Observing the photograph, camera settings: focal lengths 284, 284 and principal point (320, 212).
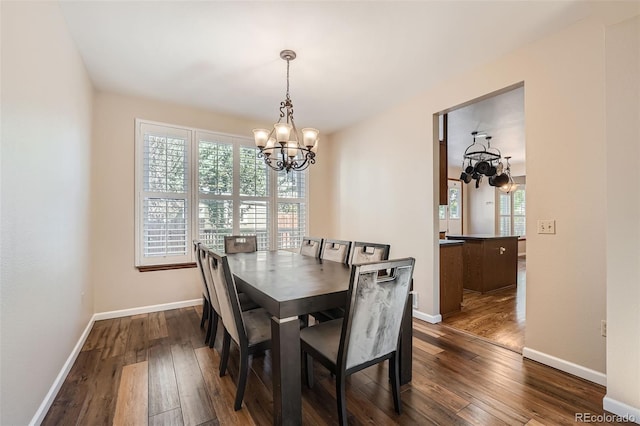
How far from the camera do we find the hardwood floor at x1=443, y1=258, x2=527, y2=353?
2779 millimetres

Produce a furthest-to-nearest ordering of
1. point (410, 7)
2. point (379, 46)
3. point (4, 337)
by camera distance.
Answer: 1. point (379, 46)
2. point (410, 7)
3. point (4, 337)

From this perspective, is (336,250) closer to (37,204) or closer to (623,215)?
(623,215)

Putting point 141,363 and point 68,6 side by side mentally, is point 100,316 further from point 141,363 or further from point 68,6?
point 68,6

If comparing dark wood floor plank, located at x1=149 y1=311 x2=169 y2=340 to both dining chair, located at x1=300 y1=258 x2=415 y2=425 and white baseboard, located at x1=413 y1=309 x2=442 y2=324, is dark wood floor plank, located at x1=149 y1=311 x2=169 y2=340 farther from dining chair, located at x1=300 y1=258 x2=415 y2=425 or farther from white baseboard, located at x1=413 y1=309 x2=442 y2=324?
white baseboard, located at x1=413 y1=309 x2=442 y2=324

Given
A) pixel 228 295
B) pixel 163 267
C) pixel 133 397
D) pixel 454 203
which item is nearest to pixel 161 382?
pixel 133 397

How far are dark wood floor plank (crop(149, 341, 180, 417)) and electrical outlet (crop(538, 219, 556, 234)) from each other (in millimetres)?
2951

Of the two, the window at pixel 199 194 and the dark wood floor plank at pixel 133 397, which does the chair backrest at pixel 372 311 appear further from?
the window at pixel 199 194

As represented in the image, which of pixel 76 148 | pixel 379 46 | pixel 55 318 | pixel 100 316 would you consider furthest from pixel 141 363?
pixel 379 46

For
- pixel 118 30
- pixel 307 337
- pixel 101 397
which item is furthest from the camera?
pixel 118 30

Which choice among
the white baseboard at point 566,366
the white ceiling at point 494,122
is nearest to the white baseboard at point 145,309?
the white baseboard at point 566,366

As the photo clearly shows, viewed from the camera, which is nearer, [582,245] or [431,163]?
[582,245]

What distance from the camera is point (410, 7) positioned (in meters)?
1.99

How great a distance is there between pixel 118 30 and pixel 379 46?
2.11 m

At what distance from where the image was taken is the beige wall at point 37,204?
4.37 ft
